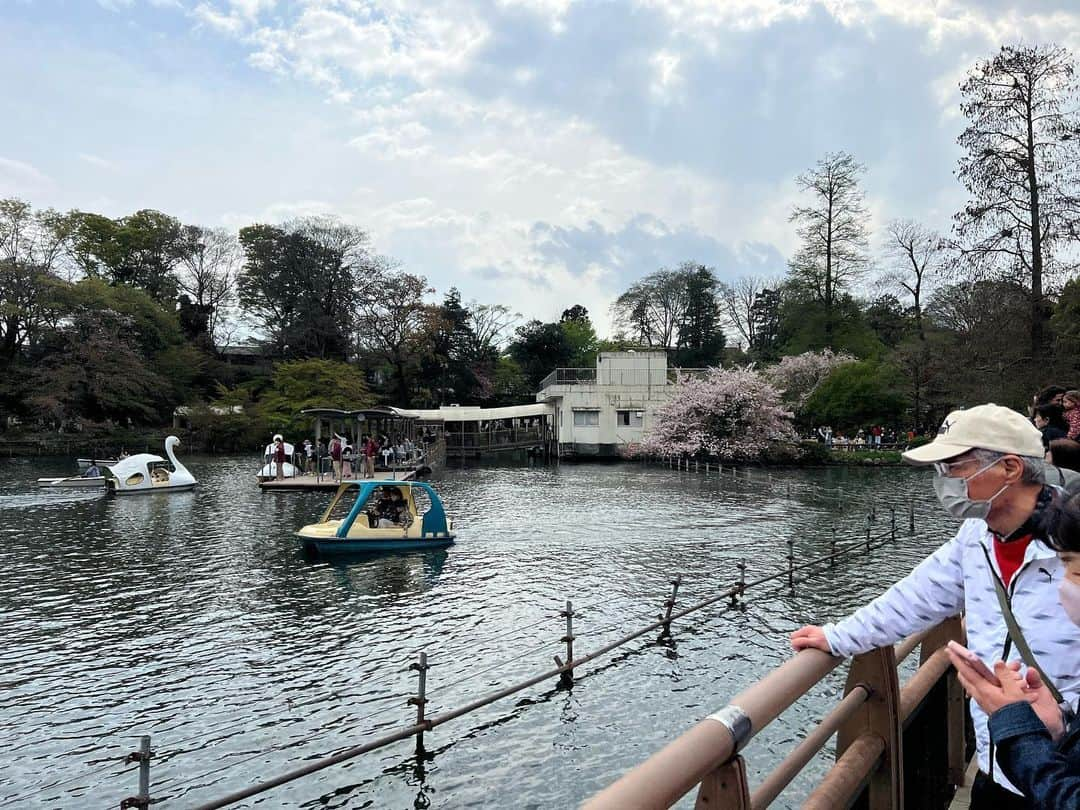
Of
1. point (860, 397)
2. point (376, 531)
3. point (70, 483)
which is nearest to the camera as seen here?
point (376, 531)

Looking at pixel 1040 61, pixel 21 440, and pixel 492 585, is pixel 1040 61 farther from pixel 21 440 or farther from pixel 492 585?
pixel 21 440

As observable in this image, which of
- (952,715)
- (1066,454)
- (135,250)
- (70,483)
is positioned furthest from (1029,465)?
(135,250)

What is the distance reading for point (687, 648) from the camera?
1088cm

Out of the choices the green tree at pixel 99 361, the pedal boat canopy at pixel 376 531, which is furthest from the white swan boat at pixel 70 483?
the green tree at pixel 99 361

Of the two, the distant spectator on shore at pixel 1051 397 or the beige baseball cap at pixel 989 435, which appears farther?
the distant spectator on shore at pixel 1051 397

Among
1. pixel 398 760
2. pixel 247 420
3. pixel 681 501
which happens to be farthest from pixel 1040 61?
pixel 247 420

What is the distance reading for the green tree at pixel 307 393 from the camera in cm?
4944

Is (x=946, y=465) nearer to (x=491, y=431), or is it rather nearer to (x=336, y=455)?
(x=336, y=455)

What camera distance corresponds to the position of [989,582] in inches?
90.6

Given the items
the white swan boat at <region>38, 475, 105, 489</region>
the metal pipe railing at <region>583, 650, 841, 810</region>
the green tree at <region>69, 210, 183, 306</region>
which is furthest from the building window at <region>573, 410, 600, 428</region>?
the metal pipe railing at <region>583, 650, 841, 810</region>

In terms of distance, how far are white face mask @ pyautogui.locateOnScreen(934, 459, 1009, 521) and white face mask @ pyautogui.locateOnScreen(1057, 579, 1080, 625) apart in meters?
0.41

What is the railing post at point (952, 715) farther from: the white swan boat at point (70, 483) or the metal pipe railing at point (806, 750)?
the white swan boat at point (70, 483)

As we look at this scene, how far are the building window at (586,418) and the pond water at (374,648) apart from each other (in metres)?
26.0

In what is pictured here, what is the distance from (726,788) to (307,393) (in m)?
50.6
